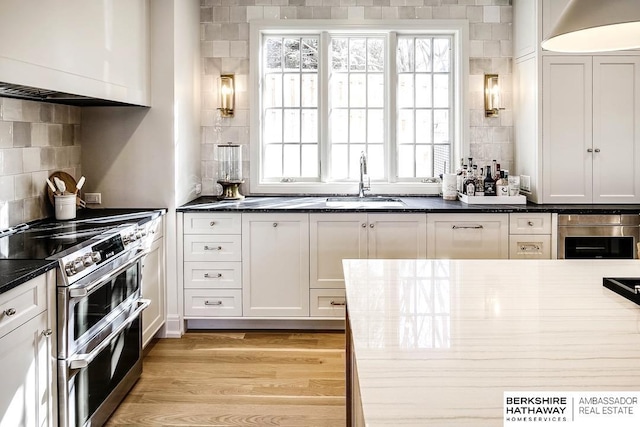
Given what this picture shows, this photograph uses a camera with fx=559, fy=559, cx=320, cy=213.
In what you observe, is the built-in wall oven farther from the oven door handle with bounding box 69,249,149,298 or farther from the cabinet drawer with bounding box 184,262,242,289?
the oven door handle with bounding box 69,249,149,298

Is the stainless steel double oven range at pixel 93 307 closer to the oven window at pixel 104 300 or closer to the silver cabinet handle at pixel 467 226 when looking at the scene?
the oven window at pixel 104 300

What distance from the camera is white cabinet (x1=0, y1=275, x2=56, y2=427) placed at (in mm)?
1794

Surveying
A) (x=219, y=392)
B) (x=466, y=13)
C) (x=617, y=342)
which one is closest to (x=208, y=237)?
(x=219, y=392)

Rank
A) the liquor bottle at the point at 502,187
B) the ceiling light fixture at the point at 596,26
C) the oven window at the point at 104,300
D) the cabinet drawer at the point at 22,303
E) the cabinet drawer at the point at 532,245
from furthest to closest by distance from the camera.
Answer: the liquor bottle at the point at 502,187 → the cabinet drawer at the point at 532,245 → the oven window at the point at 104,300 → the cabinet drawer at the point at 22,303 → the ceiling light fixture at the point at 596,26

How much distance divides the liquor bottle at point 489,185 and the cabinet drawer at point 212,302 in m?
2.02

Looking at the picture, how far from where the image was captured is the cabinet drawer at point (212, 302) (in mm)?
3986

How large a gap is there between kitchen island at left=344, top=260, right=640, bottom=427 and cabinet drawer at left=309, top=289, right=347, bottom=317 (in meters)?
1.90

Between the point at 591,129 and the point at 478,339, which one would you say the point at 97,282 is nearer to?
the point at 478,339

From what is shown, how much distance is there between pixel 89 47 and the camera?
281 centimetres

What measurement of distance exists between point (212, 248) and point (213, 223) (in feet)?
0.59

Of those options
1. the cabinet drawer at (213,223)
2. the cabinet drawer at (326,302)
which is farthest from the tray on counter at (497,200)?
the cabinet drawer at (213,223)

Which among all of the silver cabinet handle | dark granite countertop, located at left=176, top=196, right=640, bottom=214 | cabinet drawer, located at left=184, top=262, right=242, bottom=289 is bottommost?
cabinet drawer, located at left=184, top=262, right=242, bottom=289

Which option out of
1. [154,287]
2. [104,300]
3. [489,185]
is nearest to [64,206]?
[154,287]

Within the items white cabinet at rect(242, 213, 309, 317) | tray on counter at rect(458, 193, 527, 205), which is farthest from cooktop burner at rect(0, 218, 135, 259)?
tray on counter at rect(458, 193, 527, 205)
